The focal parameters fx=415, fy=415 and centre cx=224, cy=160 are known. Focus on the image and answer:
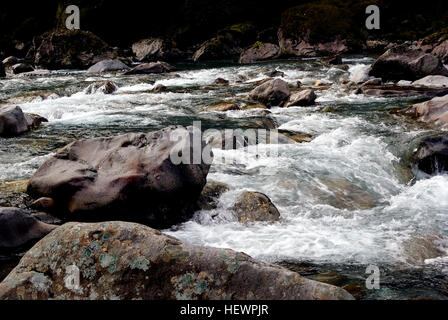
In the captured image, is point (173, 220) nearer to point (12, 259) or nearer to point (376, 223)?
point (12, 259)

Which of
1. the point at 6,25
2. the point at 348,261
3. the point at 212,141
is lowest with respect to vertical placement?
the point at 348,261

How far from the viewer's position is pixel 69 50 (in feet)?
110

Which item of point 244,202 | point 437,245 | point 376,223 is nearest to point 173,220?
point 244,202

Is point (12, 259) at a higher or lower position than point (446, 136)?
lower

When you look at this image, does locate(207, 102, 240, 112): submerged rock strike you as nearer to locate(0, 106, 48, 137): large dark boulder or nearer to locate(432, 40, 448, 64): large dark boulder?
locate(0, 106, 48, 137): large dark boulder

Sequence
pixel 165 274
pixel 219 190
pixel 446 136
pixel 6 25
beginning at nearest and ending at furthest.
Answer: pixel 165 274
pixel 219 190
pixel 446 136
pixel 6 25

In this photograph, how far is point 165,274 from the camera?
9.85 feet

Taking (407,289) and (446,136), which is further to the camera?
(446,136)

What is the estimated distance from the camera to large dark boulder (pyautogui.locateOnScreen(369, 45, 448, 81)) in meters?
17.7

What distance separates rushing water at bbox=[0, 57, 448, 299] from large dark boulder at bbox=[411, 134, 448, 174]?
10.6 inches

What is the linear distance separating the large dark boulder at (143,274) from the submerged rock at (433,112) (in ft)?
31.6

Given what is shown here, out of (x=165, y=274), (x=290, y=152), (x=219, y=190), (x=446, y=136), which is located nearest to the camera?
(x=165, y=274)

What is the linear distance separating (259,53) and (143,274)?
30.3 m

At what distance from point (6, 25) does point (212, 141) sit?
60972 mm
